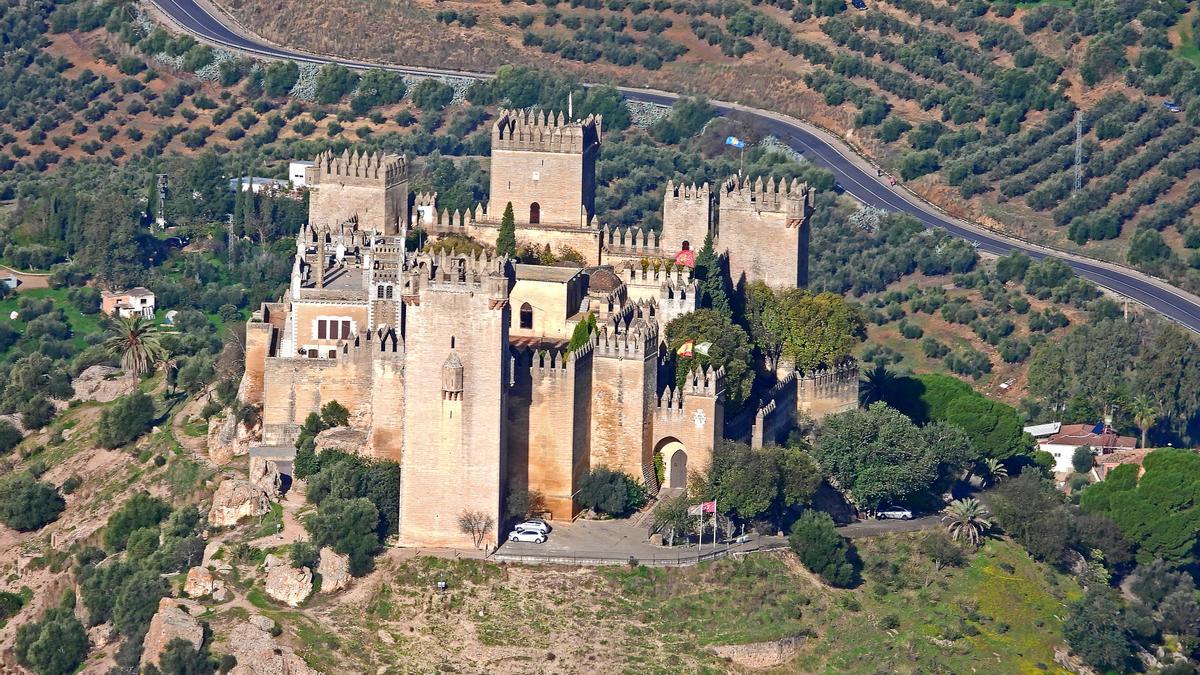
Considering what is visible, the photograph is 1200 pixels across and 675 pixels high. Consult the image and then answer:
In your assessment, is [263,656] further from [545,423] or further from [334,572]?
[545,423]

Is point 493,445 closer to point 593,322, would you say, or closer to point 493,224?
point 593,322

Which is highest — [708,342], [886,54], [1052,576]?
[886,54]

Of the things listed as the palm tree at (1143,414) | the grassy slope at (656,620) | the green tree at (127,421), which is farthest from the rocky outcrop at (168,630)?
the palm tree at (1143,414)

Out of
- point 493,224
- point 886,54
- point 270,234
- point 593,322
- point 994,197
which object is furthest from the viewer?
point 886,54

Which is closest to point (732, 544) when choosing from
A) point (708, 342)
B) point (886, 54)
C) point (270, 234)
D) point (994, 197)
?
point (708, 342)

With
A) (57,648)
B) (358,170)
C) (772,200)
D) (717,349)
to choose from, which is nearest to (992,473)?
(772,200)

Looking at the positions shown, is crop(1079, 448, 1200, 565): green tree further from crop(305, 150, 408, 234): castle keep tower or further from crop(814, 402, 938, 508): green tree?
crop(305, 150, 408, 234): castle keep tower

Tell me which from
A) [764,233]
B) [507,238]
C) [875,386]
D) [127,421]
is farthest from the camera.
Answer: [875,386]
